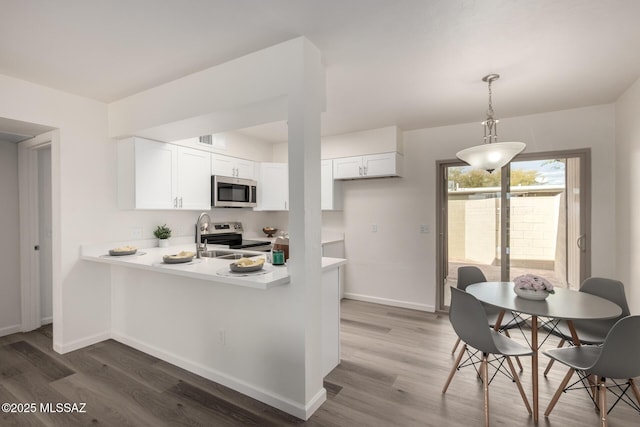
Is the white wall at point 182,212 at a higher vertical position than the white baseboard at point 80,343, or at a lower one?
higher

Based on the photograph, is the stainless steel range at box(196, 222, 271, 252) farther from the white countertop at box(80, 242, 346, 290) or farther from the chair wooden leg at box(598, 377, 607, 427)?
the chair wooden leg at box(598, 377, 607, 427)

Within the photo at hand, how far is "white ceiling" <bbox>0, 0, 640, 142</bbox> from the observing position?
1707mm

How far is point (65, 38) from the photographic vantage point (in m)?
2.00

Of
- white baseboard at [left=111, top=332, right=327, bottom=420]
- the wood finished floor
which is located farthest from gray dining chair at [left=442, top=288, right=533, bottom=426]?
white baseboard at [left=111, top=332, right=327, bottom=420]

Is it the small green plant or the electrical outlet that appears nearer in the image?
the electrical outlet

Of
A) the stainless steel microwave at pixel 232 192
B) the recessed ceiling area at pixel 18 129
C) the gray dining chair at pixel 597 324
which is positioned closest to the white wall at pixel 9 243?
the recessed ceiling area at pixel 18 129

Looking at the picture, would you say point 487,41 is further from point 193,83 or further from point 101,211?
point 101,211

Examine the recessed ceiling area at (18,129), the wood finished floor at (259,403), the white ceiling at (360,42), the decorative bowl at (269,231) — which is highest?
the white ceiling at (360,42)

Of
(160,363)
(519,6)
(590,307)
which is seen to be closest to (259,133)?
(160,363)

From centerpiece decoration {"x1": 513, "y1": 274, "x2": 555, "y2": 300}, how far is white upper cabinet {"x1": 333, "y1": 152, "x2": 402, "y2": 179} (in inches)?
83.5

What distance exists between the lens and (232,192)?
13.6 ft

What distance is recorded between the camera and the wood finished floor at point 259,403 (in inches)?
77.8

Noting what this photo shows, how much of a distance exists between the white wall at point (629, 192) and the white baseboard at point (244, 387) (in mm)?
2971

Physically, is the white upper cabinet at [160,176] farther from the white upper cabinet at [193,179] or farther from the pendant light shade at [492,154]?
the pendant light shade at [492,154]
